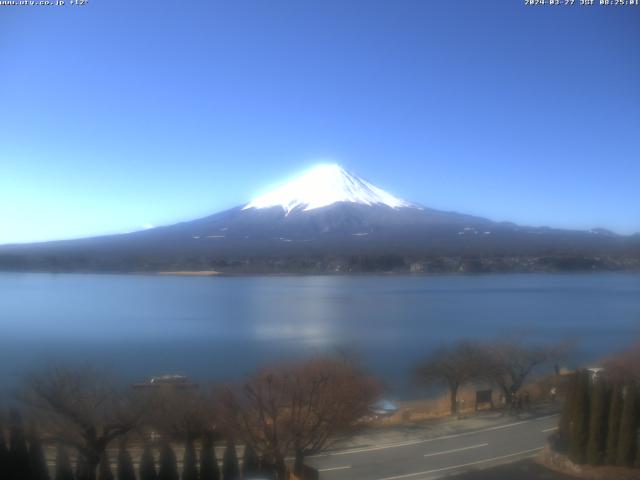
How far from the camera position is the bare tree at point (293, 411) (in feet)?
11.1

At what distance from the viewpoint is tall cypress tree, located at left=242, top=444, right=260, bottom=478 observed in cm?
326

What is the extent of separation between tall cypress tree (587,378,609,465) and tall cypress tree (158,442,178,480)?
2.36 m

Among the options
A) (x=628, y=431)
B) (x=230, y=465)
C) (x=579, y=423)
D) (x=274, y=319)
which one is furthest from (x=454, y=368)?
(x=274, y=319)

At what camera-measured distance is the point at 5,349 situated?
8.93m

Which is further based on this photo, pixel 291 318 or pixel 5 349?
pixel 291 318

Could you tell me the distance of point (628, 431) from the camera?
3.40 m

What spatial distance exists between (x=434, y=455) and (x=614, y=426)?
42.3 inches

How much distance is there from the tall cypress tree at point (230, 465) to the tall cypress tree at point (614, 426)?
2.13m

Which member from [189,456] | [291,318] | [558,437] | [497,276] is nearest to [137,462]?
[189,456]

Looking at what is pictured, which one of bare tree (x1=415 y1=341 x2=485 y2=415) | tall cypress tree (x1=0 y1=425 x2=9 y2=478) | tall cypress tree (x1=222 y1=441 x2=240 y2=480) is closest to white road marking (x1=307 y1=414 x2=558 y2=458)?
tall cypress tree (x1=222 y1=441 x2=240 y2=480)

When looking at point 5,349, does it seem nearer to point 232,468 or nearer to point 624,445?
point 232,468

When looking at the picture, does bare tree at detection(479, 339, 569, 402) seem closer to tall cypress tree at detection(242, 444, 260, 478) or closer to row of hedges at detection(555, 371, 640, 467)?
row of hedges at detection(555, 371, 640, 467)

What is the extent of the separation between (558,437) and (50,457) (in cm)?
311

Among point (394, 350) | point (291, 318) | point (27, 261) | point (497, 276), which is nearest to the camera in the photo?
point (394, 350)
